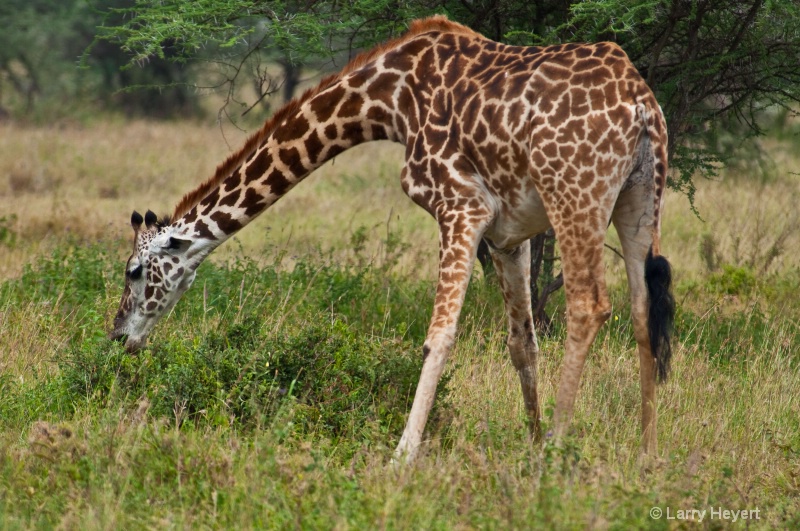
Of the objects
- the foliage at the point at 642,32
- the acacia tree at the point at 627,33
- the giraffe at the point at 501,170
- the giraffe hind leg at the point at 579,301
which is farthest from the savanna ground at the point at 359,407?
the foliage at the point at 642,32

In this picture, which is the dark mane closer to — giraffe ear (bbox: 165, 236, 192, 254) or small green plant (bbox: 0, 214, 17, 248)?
giraffe ear (bbox: 165, 236, 192, 254)

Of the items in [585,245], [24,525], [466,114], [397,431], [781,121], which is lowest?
[781,121]

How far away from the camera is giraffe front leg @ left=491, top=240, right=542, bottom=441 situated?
5957 mm

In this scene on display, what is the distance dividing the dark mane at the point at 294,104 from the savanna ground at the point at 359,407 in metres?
0.87

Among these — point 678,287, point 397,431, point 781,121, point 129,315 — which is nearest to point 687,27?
point 678,287

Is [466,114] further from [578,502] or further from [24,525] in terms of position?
[24,525]

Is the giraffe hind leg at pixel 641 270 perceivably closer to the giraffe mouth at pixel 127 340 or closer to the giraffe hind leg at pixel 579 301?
the giraffe hind leg at pixel 579 301

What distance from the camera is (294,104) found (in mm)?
6184

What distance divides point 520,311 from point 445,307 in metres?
0.88

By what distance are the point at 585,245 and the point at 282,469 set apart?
1972mm

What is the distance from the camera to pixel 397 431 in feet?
18.6

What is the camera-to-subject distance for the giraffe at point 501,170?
5.17 m

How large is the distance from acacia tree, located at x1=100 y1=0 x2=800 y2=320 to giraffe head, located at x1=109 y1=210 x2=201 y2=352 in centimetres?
135

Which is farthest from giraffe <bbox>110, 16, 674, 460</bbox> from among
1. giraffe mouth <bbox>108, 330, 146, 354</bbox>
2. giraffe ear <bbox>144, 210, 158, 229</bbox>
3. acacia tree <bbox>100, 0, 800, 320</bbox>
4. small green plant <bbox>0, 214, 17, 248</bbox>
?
small green plant <bbox>0, 214, 17, 248</bbox>
